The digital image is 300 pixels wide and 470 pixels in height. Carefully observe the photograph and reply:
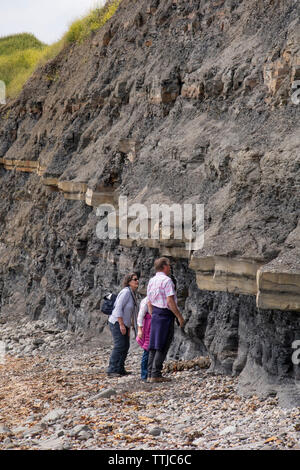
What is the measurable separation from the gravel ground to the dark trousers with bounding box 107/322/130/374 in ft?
0.67

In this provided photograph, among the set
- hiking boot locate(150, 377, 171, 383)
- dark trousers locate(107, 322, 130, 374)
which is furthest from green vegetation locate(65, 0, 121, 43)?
hiking boot locate(150, 377, 171, 383)

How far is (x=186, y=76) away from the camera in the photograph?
14523mm

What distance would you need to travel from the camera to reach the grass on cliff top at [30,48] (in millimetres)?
24131

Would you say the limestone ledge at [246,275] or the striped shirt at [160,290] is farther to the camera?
the striped shirt at [160,290]

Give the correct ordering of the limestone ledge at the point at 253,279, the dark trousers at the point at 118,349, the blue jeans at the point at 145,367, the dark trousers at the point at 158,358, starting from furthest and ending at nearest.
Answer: the dark trousers at the point at 118,349 → the blue jeans at the point at 145,367 → the dark trousers at the point at 158,358 → the limestone ledge at the point at 253,279

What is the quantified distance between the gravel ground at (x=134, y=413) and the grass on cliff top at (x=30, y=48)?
45.2ft

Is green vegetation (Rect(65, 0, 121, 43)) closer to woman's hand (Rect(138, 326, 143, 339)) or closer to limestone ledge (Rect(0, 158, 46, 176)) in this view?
limestone ledge (Rect(0, 158, 46, 176))

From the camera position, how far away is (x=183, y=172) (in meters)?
12.5

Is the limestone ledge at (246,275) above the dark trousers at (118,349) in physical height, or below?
above

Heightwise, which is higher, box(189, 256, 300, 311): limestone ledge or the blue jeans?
box(189, 256, 300, 311): limestone ledge

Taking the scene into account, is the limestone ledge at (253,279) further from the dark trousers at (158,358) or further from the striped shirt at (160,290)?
the dark trousers at (158,358)

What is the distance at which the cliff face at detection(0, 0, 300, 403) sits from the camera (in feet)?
29.9

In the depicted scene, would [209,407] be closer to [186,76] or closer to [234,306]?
[234,306]

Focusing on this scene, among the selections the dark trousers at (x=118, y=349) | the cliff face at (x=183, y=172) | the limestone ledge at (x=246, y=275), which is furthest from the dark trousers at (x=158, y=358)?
the limestone ledge at (x=246, y=275)
